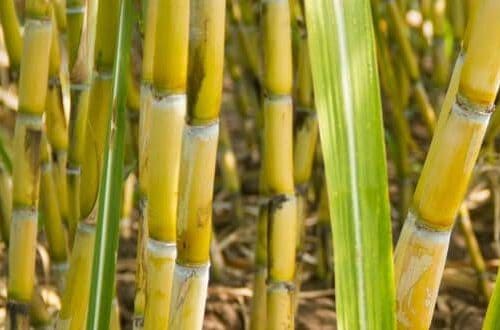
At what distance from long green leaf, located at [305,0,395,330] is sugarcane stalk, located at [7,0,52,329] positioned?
0.24 m

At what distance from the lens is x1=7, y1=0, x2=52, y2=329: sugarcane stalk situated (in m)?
0.64

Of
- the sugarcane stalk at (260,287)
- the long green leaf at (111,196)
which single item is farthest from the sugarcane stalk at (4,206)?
the long green leaf at (111,196)

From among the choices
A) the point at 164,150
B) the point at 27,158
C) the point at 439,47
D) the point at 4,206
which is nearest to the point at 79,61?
the point at 27,158

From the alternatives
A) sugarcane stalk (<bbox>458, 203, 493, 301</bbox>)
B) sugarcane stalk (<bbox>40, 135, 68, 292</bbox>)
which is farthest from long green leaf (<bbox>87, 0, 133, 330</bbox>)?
sugarcane stalk (<bbox>458, 203, 493, 301</bbox>)

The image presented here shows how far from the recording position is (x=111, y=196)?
0.56 metres

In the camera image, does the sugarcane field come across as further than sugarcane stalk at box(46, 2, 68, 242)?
No

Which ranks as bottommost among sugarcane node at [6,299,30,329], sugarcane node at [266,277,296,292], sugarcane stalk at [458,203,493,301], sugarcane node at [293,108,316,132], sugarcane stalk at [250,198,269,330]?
sugarcane stalk at [458,203,493,301]

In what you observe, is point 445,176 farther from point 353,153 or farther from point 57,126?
point 57,126

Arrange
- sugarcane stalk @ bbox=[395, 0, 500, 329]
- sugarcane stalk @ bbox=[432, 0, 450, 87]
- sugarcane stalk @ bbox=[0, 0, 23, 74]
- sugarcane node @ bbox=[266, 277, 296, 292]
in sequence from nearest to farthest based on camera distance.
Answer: sugarcane stalk @ bbox=[395, 0, 500, 329] → sugarcane node @ bbox=[266, 277, 296, 292] → sugarcane stalk @ bbox=[0, 0, 23, 74] → sugarcane stalk @ bbox=[432, 0, 450, 87]

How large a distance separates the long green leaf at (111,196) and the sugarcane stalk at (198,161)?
7 cm

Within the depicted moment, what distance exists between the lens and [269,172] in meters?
0.65

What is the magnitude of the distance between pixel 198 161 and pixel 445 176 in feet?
Result: 0.41

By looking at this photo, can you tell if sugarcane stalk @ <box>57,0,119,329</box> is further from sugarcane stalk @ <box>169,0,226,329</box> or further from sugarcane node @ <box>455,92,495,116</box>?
sugarcane node @ <box>455,92,495,116</box>

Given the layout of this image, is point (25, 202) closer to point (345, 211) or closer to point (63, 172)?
point (63, 172)
